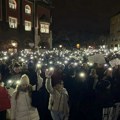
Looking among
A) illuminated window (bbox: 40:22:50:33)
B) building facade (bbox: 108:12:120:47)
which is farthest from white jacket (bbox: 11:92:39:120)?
building facade (bbox: 108:12:120:47)

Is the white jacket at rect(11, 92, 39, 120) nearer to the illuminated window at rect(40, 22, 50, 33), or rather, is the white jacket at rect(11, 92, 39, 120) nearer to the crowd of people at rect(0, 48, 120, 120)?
the crowd of people at rect(0, 48, 120, 120)

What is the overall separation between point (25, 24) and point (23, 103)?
185 ft

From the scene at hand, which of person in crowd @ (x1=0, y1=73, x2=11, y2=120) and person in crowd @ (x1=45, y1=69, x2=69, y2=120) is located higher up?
person in crowd @ (x1=0, y1=73, x2=11, y2=120)

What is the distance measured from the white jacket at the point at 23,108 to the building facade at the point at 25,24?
4742cm

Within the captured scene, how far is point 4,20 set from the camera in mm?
55781

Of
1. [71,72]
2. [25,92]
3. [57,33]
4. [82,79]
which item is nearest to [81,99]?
[82,79]

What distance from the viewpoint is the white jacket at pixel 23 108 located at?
772cm

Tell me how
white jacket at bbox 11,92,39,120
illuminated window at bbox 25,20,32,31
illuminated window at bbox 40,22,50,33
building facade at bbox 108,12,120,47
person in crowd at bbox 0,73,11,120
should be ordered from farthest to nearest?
building facade at bbox 108,12,120,47, illuminated window at bbox 40,22,50,33, illuminated window at bbox 25,20,32,31, white jacket at bbox 11,92,39,120, person in crowd at bbox 0,73,11,120

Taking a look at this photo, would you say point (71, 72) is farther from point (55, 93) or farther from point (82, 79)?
point (55, 93)

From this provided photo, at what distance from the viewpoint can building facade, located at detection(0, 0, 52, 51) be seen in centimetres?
5603

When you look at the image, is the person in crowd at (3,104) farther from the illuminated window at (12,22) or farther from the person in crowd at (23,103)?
the illuminated window at (12,22)

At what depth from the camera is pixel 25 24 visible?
6350cm

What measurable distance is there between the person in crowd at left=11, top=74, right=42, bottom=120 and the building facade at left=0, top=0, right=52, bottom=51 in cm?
4739

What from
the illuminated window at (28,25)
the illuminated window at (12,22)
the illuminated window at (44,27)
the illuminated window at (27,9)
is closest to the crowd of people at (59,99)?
the illuminated window at (12,22)
